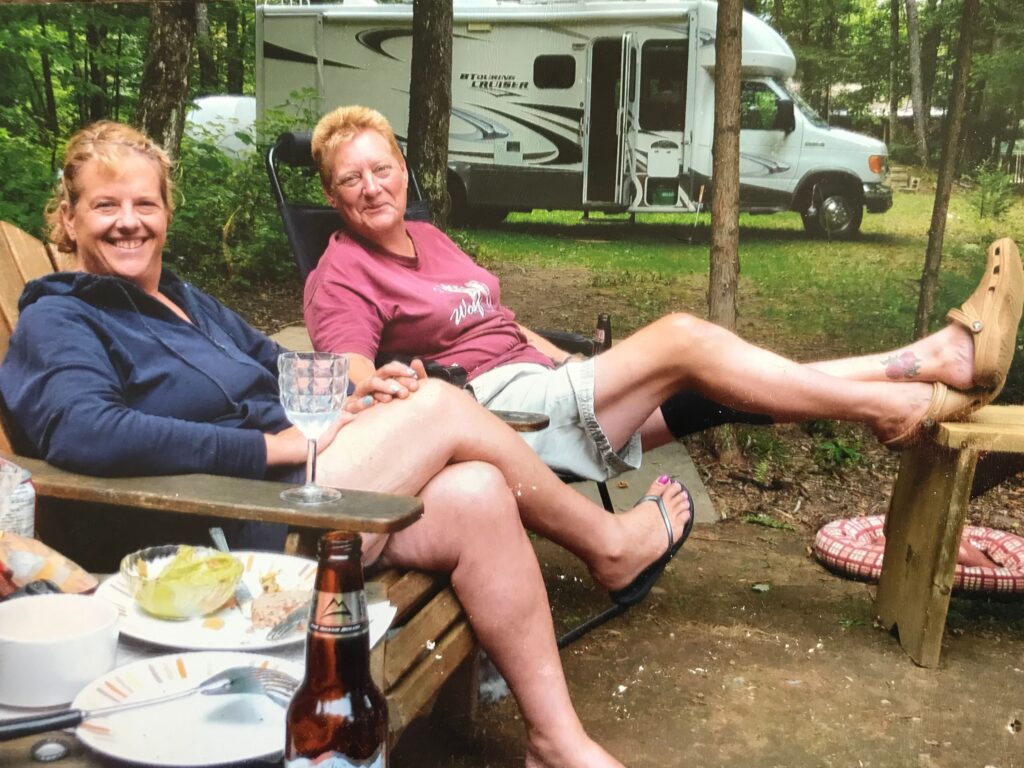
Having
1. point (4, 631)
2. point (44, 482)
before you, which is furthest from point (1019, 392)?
point (4, 631)

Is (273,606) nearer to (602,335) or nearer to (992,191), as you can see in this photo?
(602,335)

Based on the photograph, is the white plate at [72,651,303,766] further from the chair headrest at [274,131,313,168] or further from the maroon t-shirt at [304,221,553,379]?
the chair headrest at [274,131,313,168]

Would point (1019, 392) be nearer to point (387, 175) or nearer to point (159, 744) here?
point (387, 175)

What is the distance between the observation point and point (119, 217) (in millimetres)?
1655

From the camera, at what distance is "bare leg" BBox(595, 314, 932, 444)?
2076 mm

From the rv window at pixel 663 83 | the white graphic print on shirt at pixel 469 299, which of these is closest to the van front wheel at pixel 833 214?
the rv window at pixel 663 83

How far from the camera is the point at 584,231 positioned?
3137 mm

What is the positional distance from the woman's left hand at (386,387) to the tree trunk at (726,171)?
163cm

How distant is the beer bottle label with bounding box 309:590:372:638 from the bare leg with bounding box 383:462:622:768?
71cm

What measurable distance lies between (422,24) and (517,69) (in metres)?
0.43

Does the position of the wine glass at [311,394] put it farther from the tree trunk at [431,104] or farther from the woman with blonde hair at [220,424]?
the tree trunk at [431,104]

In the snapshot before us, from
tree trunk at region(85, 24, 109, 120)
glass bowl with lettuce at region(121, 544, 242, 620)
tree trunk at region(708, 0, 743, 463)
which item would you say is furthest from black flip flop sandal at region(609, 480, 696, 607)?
tree trunk at region(85, 24, 109, 120)

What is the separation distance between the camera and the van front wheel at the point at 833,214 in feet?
9.63

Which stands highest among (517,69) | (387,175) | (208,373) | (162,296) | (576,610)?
(517,69)
